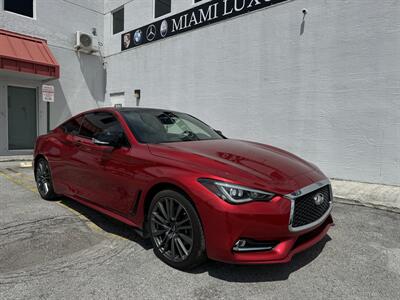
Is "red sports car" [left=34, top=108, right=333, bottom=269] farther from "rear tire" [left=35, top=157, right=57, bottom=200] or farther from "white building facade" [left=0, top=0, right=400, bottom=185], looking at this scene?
"white building facade" [left=0, top=0, right=400, bottom=185]

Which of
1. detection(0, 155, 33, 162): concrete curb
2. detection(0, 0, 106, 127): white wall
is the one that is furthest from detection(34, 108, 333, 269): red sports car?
detection(0, 0, 106, 127): white wall

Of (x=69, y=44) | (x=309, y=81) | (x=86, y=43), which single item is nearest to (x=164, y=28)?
(x=86, y=43)

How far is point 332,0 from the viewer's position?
24.5 feet

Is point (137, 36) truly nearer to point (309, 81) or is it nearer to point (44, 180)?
point (309, 81)

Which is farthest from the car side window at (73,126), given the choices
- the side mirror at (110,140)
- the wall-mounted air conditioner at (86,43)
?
the wall-mounted air conditioner at (86,43)

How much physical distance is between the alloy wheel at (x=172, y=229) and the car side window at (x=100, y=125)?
913 mm

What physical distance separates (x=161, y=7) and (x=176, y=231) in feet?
35.6

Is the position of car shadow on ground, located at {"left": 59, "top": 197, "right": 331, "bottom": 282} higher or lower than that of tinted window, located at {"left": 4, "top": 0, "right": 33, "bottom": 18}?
lower

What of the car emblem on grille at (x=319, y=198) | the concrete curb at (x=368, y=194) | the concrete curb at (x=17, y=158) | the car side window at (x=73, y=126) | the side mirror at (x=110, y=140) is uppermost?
the car side window at (x=73, y=126)

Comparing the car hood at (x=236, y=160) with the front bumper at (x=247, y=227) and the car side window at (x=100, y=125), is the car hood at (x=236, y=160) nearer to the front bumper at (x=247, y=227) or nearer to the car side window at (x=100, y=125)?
→ the front bumper at (x=247, y=227)

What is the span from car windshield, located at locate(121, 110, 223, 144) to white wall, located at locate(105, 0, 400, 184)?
159 inches

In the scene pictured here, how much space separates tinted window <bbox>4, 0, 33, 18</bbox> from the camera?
1212 centimetres

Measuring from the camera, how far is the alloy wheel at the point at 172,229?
118 inches

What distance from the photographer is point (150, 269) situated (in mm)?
3119
